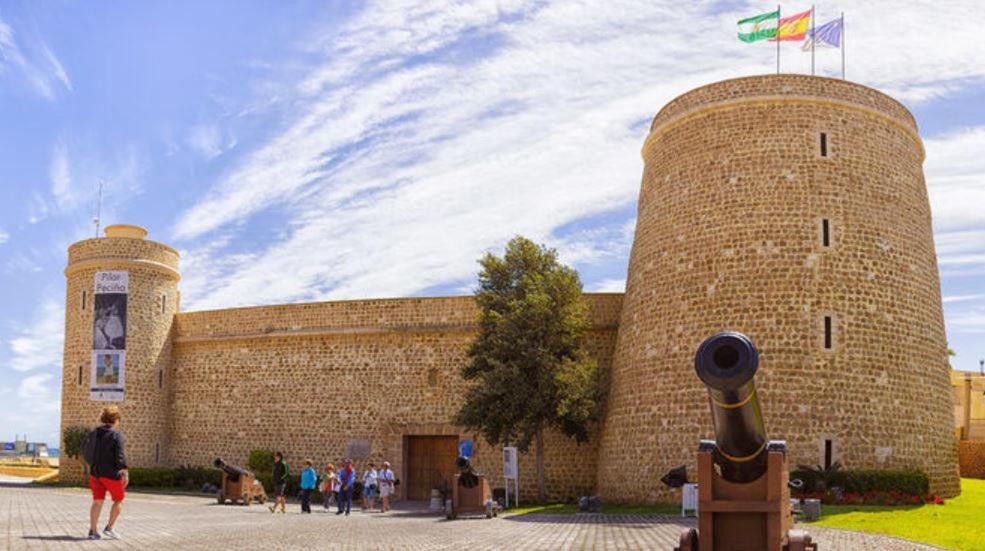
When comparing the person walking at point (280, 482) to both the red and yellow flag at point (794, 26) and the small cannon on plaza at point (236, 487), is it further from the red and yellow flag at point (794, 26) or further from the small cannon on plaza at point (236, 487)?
the red and yellow flag at point (794, 26)

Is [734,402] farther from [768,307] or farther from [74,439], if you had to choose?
[74,439]

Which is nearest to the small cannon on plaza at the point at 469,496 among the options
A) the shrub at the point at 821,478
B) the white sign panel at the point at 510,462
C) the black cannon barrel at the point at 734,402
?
the white sign panel at the point at 510,462

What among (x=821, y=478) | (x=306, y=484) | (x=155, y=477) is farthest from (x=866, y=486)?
(x=155, y=477)

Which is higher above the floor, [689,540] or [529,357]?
[529,357]

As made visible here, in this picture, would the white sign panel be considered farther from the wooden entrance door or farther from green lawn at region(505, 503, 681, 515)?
the wooden entrance door

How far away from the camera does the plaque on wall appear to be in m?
30.2

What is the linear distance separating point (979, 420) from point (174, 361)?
29.7 m

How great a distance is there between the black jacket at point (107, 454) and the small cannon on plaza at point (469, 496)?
8679 millimetres

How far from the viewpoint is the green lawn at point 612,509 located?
21148 millimetres

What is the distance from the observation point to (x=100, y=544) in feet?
37.6

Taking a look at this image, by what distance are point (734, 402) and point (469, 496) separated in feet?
39.4

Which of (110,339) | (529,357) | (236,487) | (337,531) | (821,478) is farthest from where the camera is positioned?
(110,339)

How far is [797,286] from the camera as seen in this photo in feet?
74.6

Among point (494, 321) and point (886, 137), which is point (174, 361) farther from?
point (886, 137)
